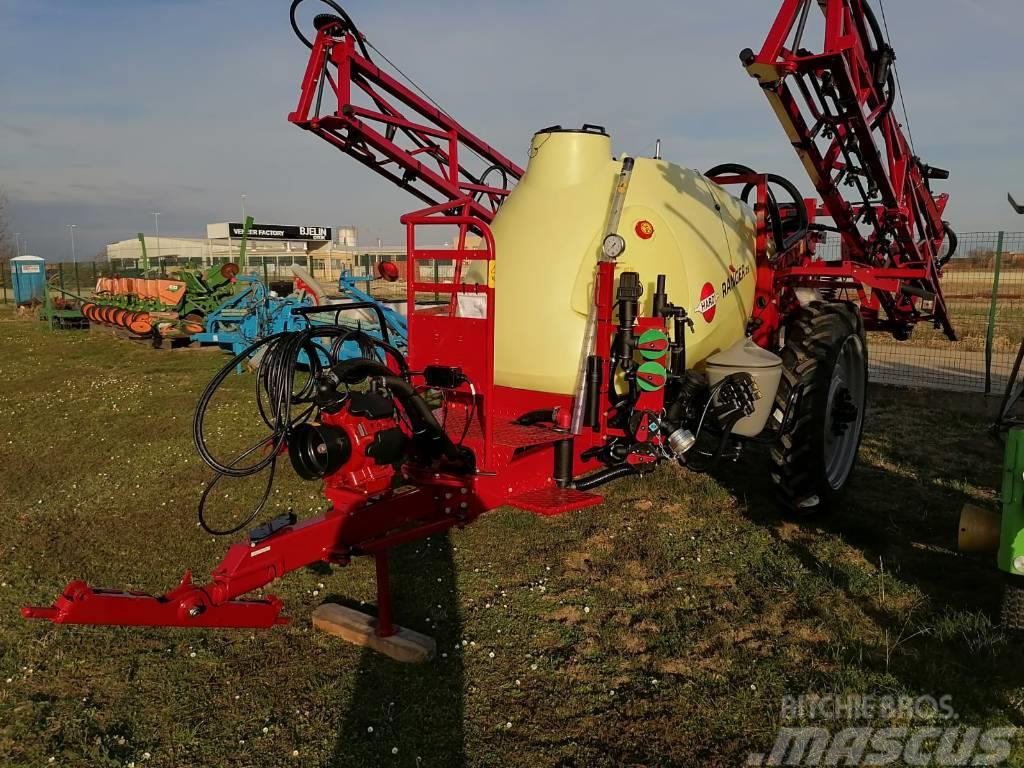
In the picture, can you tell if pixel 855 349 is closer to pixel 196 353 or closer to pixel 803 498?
pixel 803 498

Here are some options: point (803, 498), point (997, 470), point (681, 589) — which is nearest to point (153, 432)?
point (681, 589)

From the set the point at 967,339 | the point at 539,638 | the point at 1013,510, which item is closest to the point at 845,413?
the point at 1013,510

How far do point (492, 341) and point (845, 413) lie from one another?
107 inches

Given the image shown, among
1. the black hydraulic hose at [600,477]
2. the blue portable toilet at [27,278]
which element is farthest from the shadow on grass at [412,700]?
the blue portable toilet at [27,278]

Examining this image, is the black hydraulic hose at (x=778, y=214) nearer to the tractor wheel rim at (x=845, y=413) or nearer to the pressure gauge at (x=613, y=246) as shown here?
the tractor wheel rim at (x=845, y=413)

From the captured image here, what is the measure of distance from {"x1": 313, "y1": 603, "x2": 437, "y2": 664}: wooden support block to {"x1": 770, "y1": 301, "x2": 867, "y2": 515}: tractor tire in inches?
98.3

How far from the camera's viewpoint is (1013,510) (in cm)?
279

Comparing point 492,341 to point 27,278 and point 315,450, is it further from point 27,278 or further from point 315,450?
point 27,278

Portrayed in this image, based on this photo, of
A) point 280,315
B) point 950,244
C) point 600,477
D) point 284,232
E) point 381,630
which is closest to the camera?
point 381,630

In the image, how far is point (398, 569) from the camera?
4266 mm

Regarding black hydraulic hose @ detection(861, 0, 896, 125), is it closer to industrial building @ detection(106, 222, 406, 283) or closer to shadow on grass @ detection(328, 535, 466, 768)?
shadow on grass @ detection(328, 535, 466, 768)

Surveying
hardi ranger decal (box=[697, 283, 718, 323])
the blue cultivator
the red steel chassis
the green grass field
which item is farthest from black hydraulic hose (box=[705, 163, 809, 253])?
the blue cultivator

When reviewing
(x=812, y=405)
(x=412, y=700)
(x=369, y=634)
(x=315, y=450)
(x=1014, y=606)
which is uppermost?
(x=812, y=405)

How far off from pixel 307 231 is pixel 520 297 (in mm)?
54463
